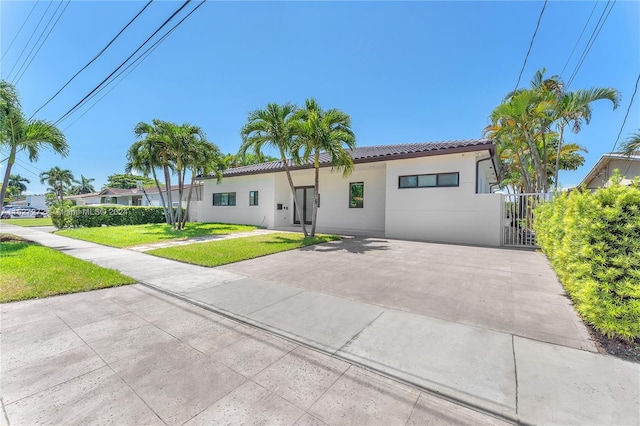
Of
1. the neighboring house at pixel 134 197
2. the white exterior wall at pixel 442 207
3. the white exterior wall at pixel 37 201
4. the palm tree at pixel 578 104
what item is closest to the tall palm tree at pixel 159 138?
the white exterior wall at pixel 442 207

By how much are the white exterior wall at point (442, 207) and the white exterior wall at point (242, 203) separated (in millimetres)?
7951

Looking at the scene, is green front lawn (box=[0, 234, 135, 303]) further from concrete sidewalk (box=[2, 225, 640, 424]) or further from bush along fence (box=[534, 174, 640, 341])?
bush along fence (box=[534, 174, 640, 341])

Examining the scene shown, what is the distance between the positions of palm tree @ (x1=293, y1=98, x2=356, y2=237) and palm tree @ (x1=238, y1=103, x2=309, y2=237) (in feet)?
1.11

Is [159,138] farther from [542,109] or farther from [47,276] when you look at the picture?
[542,109]

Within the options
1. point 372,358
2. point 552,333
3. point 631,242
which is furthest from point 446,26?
point 372,358

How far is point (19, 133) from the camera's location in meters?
10.2

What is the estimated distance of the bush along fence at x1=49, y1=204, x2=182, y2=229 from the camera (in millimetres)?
17062

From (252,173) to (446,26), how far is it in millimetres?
12545

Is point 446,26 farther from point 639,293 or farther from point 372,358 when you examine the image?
point 372,358

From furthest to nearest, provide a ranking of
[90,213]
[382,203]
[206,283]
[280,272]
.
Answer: [90,213]
[382,203]
[280,272]
[206,283]

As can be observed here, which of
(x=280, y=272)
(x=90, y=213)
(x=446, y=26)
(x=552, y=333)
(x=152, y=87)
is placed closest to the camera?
(x=552, y=333)

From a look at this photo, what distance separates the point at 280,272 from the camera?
20.9 ft

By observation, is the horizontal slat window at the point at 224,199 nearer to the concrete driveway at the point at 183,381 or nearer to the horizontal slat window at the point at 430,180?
the horizontal slat window at the point at 430,180

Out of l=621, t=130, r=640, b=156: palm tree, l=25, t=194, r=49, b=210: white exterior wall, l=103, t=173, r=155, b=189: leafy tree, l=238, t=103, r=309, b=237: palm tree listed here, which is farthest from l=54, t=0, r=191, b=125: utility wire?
l=25, t=194, r=49, b=210: white exterior wall
